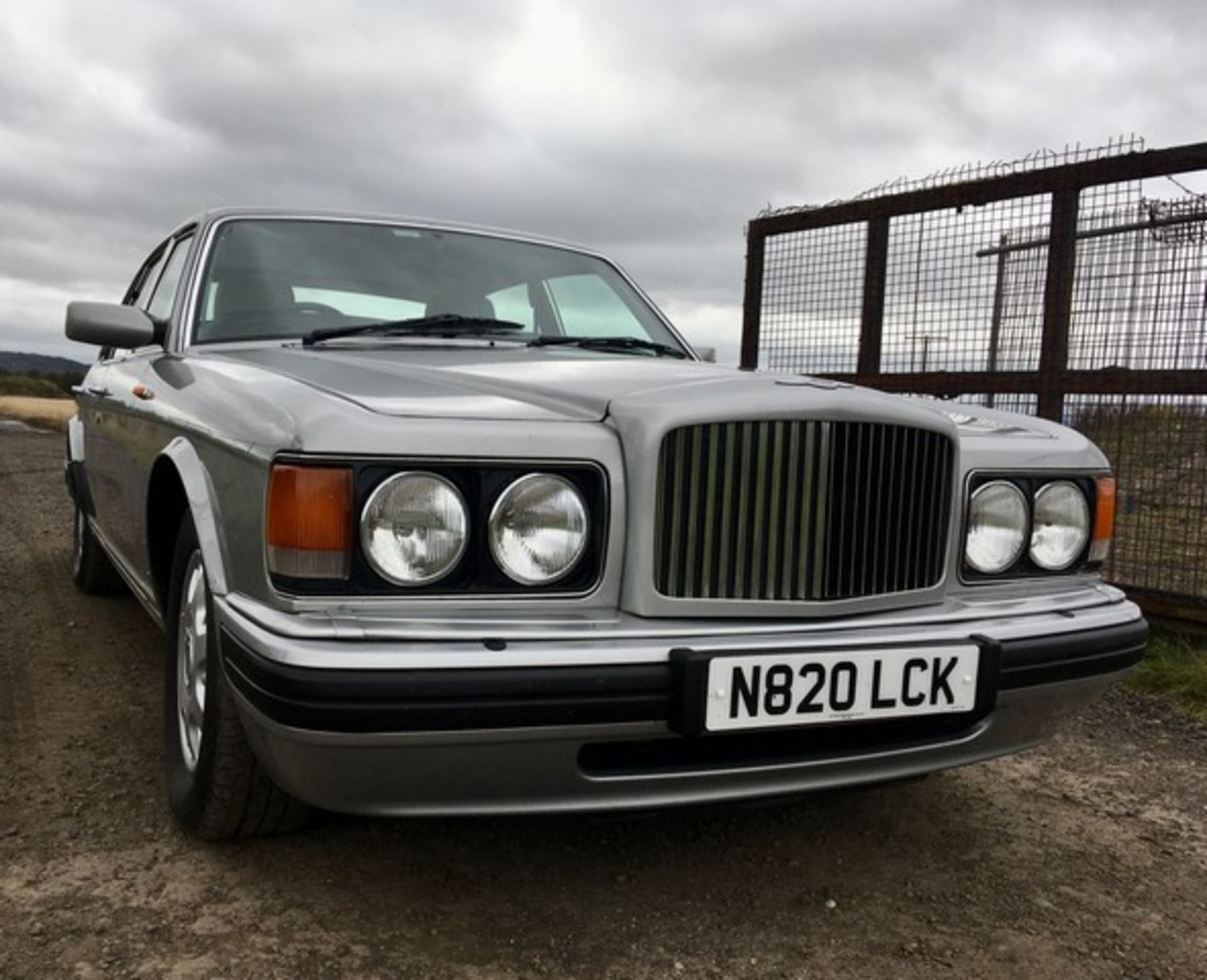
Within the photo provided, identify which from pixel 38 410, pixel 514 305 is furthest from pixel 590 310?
pixel 38 410

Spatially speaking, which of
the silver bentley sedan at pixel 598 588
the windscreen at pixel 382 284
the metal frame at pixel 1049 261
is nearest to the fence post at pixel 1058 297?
the metal frame at pixel 1049 261

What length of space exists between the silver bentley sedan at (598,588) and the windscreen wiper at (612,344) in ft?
1.39

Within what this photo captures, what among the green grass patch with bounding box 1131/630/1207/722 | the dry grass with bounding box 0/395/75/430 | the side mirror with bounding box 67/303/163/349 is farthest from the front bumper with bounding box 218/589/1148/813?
the dry grass with bounding box 0/395/75/430

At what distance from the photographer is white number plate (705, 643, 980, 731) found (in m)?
1.81

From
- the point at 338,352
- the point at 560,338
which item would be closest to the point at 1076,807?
the point at 560,338

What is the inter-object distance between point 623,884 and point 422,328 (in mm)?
1589

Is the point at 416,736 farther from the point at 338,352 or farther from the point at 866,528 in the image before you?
the point at 338,352

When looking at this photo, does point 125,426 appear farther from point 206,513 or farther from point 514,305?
point 206,513

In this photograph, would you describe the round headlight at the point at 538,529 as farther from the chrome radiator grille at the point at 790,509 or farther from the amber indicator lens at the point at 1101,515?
the amber indicator lens at the point at 1101,515

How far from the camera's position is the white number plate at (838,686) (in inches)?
71.4

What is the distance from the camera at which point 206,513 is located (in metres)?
2.08

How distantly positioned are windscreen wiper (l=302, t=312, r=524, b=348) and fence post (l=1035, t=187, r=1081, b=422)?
2770mm

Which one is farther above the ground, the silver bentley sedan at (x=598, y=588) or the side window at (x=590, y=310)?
the side window at (x=590, y=310)

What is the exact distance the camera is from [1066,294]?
462 centimetres
